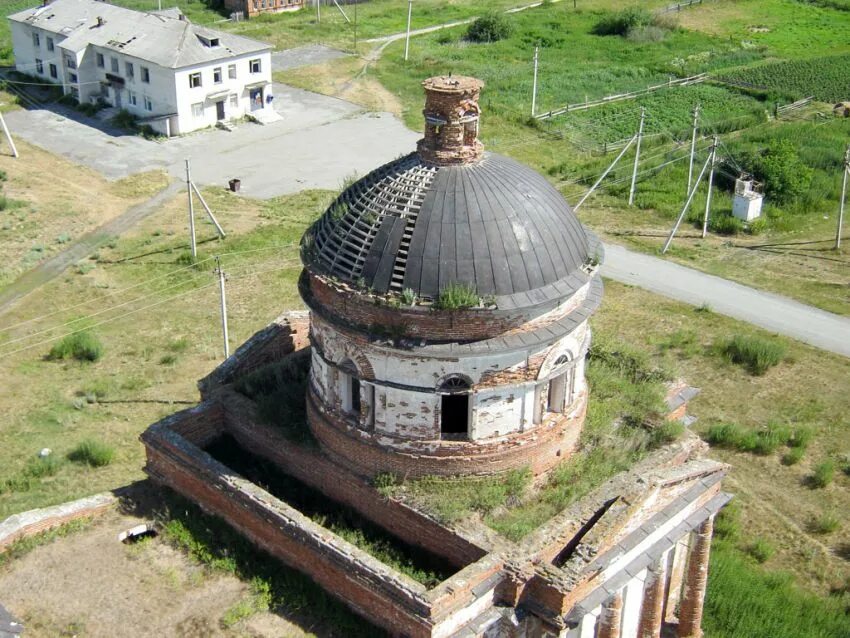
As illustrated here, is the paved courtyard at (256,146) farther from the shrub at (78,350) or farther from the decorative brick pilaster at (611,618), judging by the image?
the decorative brick pilaster at (611,618)

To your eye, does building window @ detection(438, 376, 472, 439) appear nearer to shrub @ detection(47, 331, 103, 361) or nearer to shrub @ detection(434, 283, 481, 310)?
shrub @ detection(434, 283, 481, 310)

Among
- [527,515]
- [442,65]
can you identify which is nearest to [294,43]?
[442,65]

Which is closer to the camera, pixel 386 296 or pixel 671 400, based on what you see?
pixel 386 296

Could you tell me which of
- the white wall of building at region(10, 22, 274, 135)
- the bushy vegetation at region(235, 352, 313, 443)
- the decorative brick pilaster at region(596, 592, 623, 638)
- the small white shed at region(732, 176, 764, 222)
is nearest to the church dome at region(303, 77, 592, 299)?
the bushy vegetation at region(235, 352, 313, 443)

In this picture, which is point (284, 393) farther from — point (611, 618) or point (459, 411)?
point (611, 618)

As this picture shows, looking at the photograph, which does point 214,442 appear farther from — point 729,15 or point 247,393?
point 729,15

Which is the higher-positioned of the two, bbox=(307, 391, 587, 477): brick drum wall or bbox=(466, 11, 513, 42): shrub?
bbox=(466, 11, 513, 42): shrub
